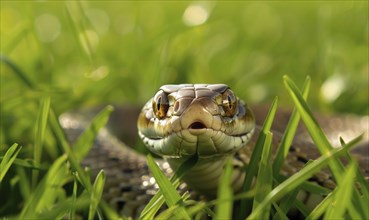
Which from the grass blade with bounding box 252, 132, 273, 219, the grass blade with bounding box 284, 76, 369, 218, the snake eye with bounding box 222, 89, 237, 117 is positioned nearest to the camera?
the grass blade with bounding box 284, 76, 369, 218

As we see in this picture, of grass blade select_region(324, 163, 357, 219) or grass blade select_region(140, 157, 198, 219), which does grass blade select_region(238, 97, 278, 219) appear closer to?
grass blade select_region(140, 157, 198, 219)

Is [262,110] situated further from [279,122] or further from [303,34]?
[303,34]

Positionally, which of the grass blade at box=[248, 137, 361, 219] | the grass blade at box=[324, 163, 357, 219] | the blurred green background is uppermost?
the blurred green background

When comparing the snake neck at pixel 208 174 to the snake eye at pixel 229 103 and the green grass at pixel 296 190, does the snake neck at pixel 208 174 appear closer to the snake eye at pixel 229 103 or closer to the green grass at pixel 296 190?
the snake eye at pixel 229 103

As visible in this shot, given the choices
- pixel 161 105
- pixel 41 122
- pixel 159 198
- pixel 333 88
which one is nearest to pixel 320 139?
pixel 159 198

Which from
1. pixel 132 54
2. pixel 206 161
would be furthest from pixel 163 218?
pixel 132 54

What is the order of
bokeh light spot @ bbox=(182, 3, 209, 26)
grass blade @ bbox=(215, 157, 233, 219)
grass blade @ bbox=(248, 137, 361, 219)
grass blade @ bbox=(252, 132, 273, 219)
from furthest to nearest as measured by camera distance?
bokeh light spot @ bbox=(182, 3, 209, 26) < grass blade @ bbox=(252, 132, 273, 219) < grass blade @ bbox=(248, 137, 361, 219) < grass blade @ bbox=(215, 157, 233, 219)

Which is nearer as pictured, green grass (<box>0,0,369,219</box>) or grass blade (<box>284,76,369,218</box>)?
grass blade (<box>284,76,369,218</box>)

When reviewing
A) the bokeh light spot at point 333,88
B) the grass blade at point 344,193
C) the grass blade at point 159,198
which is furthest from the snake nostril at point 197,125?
the bokeh light spot at point 333,88

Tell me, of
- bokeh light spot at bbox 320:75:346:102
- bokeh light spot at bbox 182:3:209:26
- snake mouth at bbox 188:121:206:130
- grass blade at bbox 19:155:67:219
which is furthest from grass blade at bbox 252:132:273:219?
bokeh light spot at bbox 320:75:346:102

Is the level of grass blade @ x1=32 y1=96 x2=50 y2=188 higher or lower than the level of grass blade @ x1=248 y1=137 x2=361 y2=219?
higher
